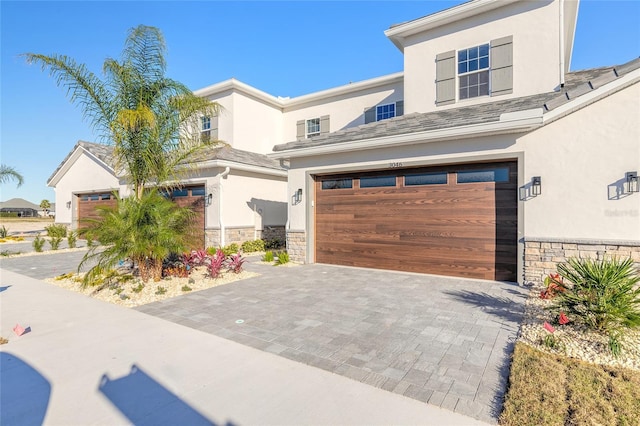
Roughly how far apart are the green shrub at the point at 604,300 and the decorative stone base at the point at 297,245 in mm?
6869

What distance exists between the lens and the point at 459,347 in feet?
13.1

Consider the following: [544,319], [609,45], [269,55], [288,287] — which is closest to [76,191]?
[269,55]

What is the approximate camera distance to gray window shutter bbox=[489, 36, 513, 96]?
9.11 meters

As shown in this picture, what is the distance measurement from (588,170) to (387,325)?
5.37 m

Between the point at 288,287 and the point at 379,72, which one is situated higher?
the point at 379,72

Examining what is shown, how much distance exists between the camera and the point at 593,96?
622 cm

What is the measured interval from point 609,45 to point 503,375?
42.1ft

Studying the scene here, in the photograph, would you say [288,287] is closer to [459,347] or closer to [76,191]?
[459,347]

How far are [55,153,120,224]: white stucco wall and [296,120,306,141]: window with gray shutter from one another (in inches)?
397

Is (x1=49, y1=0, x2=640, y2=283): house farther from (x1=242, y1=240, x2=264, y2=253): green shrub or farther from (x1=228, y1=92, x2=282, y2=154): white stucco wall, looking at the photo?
(x1=228, y1=92, x2=282, y2=154): white stucco wall

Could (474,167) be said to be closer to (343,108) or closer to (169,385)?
(169,385)

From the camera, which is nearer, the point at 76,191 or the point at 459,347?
the point at 459,347

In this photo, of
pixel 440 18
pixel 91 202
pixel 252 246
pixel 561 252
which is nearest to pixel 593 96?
pixel 561 252

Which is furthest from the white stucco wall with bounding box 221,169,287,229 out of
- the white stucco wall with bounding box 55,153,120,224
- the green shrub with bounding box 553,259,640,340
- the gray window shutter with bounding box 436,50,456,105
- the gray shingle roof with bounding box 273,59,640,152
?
the green shrub with bounding box 553,259,640,340
